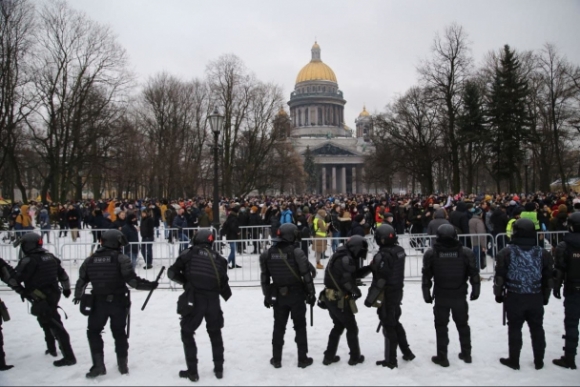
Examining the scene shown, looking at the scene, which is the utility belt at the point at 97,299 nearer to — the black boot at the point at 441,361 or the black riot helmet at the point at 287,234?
the black riot helmet at the point at 287,234

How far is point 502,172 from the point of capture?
3062 centimetres

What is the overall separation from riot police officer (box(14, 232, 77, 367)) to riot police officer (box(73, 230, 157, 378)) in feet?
1.91

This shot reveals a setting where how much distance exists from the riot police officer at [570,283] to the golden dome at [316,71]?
343ft

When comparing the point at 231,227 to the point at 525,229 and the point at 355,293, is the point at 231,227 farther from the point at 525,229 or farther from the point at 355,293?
the point at 525,229

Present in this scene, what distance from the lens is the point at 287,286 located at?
214 inches

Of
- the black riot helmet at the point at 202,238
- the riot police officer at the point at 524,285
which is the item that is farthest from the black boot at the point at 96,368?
the riot police officer at the point at 524,285

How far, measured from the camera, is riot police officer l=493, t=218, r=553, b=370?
5.26m

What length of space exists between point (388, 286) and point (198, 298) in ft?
7.09

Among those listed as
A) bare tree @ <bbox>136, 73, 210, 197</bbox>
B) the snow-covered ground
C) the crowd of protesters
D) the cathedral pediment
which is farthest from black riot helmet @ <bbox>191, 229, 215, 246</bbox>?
the cathedral pediment

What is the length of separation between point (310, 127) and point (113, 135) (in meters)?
81.0

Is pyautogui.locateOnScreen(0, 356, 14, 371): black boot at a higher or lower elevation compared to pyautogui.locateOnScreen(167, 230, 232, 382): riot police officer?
lower

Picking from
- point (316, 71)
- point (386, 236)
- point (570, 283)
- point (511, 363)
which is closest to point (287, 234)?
point (386, 236)

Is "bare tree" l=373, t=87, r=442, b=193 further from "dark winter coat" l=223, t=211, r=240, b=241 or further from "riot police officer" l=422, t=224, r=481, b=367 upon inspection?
"riot police officer" l=422, t=224, r=481, b=367

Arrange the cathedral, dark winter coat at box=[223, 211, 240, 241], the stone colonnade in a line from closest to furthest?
dark winter coat at box=[223, 211, 240, 241]
the stone colonnade
the cathedral
